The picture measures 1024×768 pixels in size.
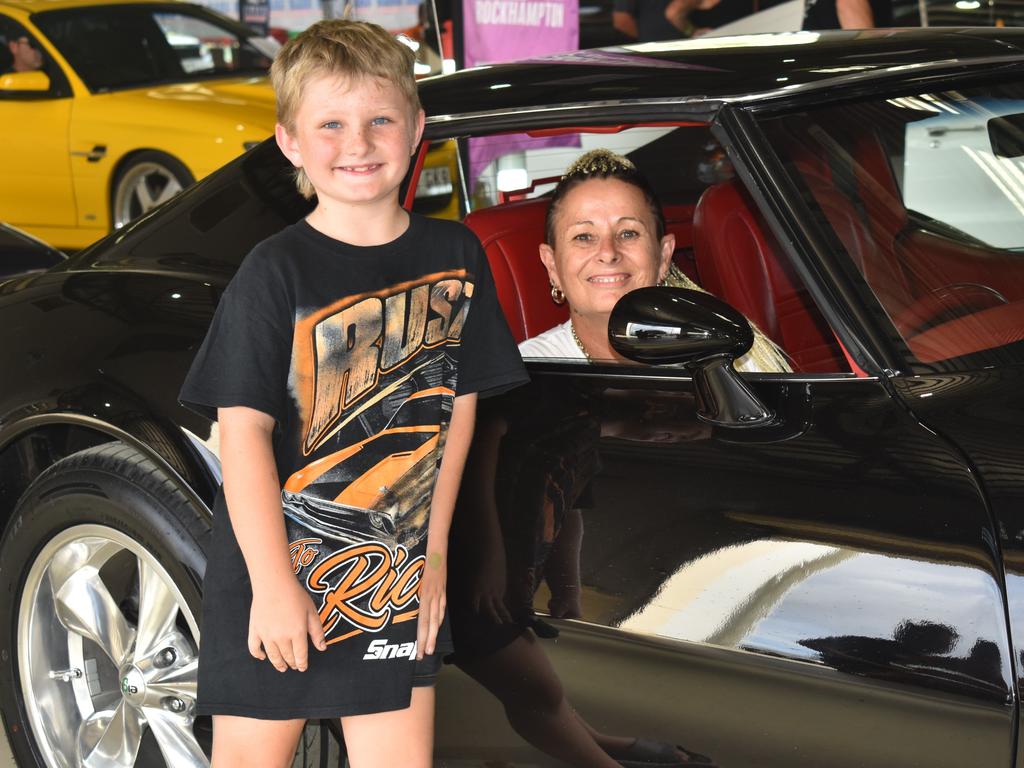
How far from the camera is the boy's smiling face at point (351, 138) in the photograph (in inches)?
73.1

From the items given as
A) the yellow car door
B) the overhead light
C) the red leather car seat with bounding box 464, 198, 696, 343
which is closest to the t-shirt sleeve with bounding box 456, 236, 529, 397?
the red leather car seat with bounding box 464, 198, 696, 343

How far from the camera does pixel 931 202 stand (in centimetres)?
250

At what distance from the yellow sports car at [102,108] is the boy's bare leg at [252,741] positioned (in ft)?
18.7

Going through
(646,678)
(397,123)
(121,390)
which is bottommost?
(646,678)

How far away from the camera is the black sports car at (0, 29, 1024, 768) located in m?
1.77

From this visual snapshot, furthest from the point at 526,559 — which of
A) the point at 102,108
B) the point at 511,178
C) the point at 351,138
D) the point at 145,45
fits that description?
the point at 145,45

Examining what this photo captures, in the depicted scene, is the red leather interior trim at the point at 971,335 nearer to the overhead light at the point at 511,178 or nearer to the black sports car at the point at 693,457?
the black sports car at the point at 693,457

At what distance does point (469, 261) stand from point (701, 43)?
0.88 m

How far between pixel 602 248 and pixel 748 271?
0.33 meters

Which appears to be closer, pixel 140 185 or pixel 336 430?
pixel 336 430

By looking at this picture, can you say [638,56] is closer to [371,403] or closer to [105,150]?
[371,403]

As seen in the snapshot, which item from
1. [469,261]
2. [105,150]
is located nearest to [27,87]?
[105,150]

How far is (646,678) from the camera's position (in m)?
1.93

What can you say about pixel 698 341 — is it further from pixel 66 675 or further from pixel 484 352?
pixel 66 675
